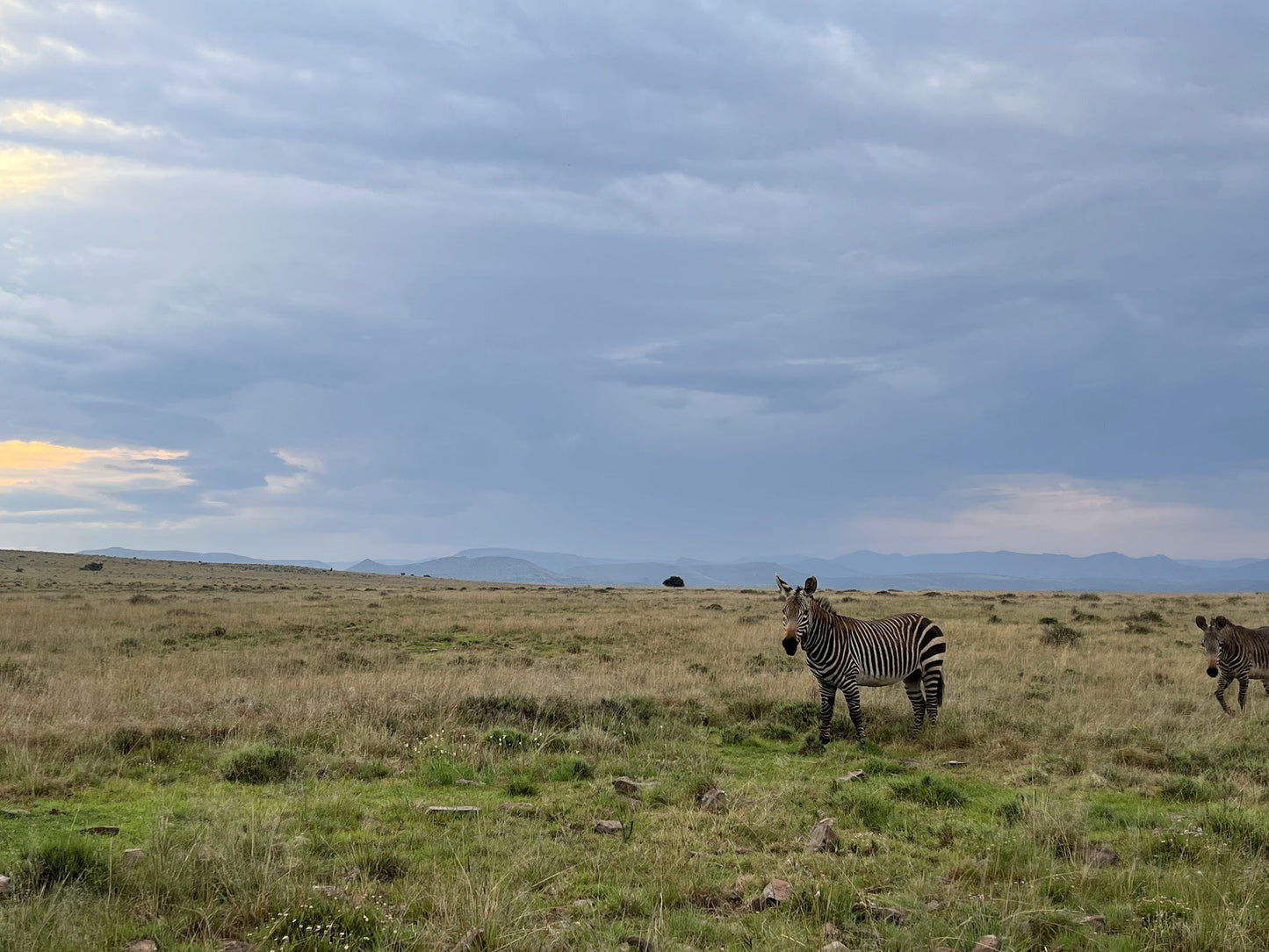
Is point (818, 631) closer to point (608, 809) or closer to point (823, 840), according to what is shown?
point (608, 809)

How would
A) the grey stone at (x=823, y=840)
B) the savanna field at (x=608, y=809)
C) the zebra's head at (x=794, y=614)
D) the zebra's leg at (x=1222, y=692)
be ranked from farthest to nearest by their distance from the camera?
the zebra's leg at (x=1222, y=692) → the zebra's head at (x=794, y=614) → the grey stone at (x=823, y=840) → the savanna field at (x=608, y=809)

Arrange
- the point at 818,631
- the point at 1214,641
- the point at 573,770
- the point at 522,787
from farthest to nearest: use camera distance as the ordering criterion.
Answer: the point at 1214,641 → the point at 818,631 → the point at 573,770 → the point at 522,787

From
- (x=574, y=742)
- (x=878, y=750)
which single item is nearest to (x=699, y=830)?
(x=574, y=742)

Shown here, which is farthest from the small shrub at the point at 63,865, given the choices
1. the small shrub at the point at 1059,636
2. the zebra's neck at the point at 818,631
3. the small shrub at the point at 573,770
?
the small shrub at the point at 1059,636

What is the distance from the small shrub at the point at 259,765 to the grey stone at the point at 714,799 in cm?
530

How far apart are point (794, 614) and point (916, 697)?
3.20 meters

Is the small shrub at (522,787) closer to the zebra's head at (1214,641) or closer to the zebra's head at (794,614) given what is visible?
the zebra's head at (794,614)

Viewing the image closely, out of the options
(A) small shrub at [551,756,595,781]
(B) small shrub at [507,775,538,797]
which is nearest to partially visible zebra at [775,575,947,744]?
(A) small shrub at [551,756,595,781]

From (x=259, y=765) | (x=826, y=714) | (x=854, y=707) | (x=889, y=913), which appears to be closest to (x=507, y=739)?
(x=259, y=765)

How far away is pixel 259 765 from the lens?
401 inches

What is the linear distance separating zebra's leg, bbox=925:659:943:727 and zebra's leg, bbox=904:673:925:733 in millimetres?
137

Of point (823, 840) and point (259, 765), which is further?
point (259, 765)

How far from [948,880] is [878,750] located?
5.75 metres

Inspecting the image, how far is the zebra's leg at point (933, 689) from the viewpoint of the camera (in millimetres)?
14055
